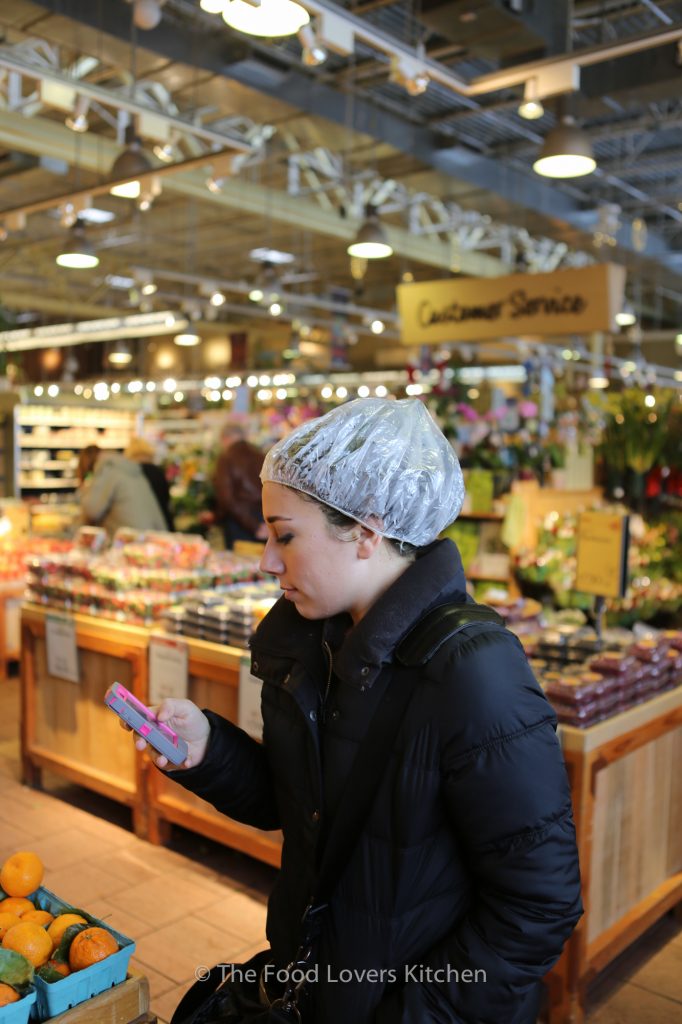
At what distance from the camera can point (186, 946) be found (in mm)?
3180

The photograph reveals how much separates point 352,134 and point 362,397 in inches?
275

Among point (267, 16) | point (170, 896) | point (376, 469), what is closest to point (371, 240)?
point (267, 16)

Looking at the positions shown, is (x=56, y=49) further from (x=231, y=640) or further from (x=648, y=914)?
(x=648, y=914)

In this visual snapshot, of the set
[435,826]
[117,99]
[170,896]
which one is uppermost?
[117,99]

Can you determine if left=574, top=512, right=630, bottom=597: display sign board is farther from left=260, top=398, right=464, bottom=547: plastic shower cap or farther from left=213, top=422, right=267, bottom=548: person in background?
left=213, top=422, right=267, bottom=548: person in background

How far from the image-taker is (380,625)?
147 centimetres

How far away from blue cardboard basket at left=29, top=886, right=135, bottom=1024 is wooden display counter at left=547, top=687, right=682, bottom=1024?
155cm

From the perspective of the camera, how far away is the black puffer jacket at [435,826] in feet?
4.52

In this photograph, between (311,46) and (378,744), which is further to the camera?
(311,46)

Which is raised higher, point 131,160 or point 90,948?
point 131,160

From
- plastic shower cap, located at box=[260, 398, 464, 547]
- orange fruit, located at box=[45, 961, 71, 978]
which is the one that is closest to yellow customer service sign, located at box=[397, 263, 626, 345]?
plastic shower cap, located at box=[260, 398, 464, 547]

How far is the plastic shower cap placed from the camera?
5.08 feet

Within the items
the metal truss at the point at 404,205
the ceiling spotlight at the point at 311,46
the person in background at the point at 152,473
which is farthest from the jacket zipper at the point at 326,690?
the metal truss at the point at 404,205

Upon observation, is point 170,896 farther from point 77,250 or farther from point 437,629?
point 77,250
